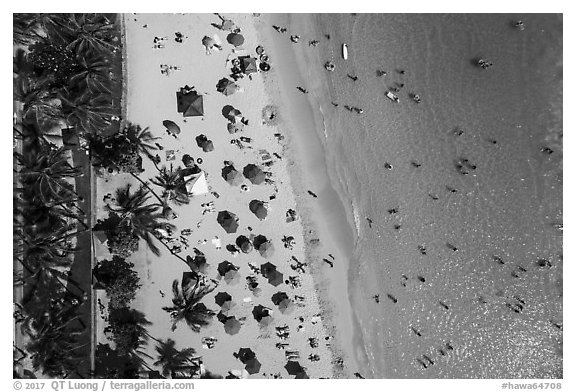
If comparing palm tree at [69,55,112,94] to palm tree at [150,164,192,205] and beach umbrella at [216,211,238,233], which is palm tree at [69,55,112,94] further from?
beach umbrella at [216,211,238,233]

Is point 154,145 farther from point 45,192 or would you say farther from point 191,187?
point 45,192

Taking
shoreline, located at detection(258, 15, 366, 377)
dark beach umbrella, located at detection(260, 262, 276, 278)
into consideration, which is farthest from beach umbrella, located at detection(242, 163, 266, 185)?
dark beach umbrella, located at detection(260, 262, 276, 278)

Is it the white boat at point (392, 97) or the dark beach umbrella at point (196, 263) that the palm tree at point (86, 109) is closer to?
the dark beach umbrella at point (196, 263)

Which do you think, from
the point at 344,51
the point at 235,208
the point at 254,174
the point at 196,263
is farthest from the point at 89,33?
the point at 344,51

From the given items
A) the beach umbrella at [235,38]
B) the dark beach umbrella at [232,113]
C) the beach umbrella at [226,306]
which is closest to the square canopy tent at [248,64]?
the beach umbrella at [235,38]

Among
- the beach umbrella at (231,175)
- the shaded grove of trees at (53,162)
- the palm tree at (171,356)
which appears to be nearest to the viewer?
the shaded grove of trees at (53,162)

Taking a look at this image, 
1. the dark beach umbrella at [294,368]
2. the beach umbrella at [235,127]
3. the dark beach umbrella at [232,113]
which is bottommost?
the dark beach umbrella at [294,368]

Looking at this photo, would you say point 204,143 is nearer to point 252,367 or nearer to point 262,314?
point 262,314
